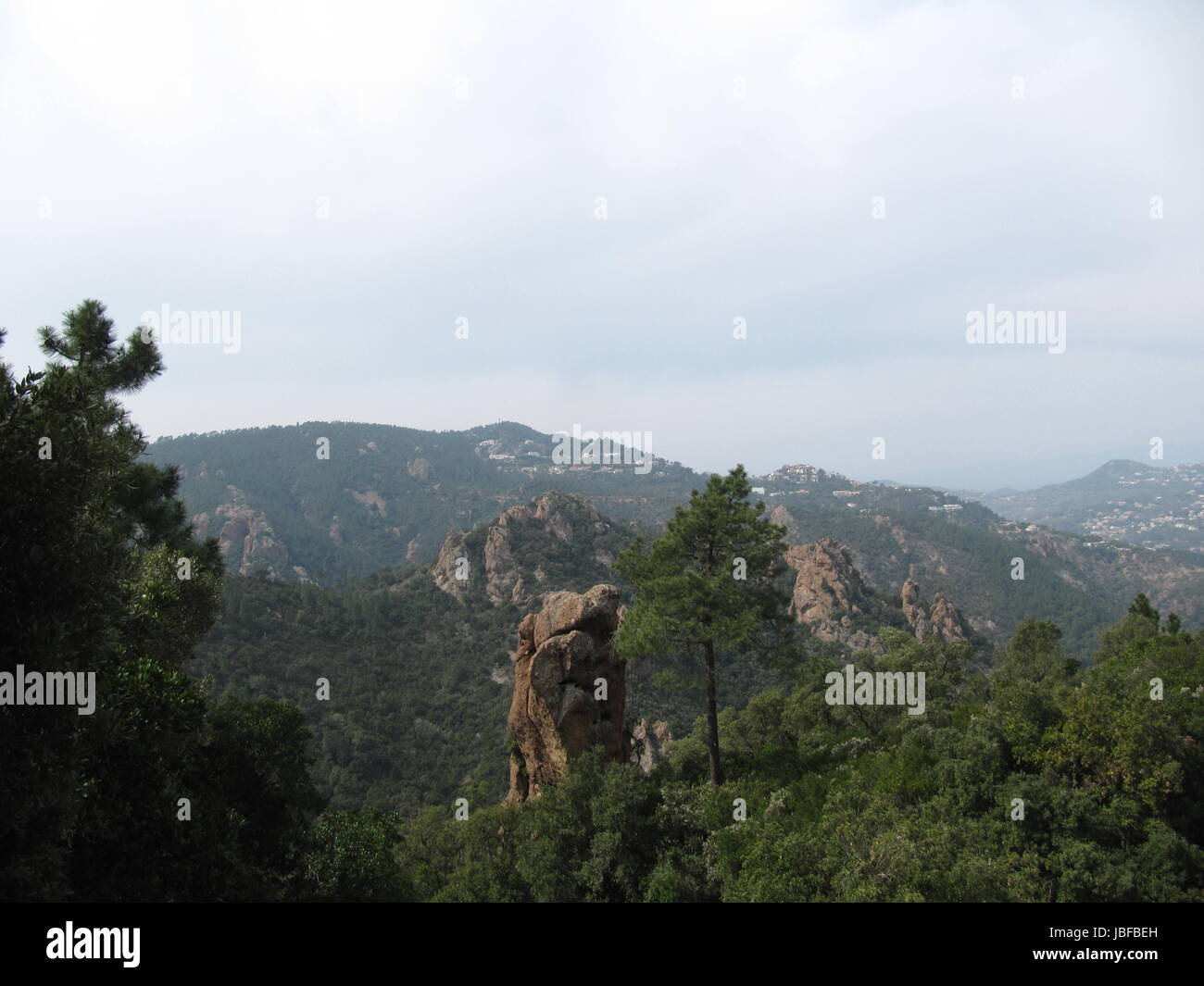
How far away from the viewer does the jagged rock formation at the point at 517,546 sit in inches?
3711

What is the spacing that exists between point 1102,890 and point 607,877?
10.3 m

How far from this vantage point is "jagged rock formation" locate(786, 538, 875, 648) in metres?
89.4

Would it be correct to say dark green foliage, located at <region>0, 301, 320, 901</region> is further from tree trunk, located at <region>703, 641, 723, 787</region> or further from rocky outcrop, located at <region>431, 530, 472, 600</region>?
rocky outcrop, located at <region>431, 530, 472, 600</region>

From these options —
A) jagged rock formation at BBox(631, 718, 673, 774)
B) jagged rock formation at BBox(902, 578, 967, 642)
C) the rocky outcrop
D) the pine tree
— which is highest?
the pine tree

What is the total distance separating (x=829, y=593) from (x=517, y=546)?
50.4 m

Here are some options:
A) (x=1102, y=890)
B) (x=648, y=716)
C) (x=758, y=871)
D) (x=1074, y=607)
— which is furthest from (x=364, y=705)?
(x=1074, y=607)

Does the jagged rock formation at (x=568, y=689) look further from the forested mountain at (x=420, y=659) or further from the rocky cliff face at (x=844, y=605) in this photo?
the rocky cliff face at (x=844, y=605)

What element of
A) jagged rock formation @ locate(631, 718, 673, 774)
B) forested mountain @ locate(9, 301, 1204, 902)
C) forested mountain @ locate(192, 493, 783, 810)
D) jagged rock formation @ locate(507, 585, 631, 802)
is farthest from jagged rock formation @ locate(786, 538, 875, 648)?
jagged rock formation @ locate(507, 585, 631, 802)

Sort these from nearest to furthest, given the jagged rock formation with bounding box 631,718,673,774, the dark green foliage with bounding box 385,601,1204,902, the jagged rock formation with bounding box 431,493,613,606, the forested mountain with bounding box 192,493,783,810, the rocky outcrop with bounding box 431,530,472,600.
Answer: the dark green foliage with bounding box 385,601,1204,902
the jagged rock formation with bounding box 631,718,673,774
the forested mountain with bounding box 192,493,783,810
the jagged rock formation with bounding box 431,493,613,606
the rocky outcrop with bounding box 431,530,472,600

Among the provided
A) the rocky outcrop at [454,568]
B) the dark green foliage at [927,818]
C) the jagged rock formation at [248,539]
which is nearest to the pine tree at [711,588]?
the dark green foliage at [927,818]

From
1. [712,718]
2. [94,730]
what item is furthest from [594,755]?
[94,730]

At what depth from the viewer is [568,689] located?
69.7 ft

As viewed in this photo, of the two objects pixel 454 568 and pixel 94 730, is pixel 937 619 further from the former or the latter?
pixel 94 730

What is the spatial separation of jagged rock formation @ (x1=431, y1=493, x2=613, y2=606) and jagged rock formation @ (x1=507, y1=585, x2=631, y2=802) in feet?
228
